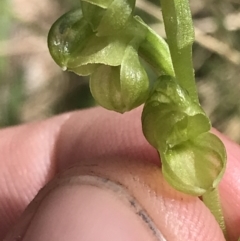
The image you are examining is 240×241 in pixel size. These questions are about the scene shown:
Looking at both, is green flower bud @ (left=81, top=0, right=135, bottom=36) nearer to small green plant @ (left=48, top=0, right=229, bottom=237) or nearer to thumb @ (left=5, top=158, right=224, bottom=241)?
small green plant @ (left=48, top=0, right=229, bottom=237)

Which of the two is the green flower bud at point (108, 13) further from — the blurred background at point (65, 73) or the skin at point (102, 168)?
the blurred background at point (65, 73)

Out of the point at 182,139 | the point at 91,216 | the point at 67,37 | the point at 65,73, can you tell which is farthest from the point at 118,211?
the point at 65,73

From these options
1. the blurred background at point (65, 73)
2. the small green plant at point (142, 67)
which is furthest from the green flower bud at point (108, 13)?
the blurred background at point (65, 73)

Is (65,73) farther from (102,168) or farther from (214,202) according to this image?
(214,202)

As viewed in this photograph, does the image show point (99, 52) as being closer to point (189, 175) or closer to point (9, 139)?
point (189, 175)

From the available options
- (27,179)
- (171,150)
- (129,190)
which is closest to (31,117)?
(27,179)

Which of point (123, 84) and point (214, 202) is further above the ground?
point (123, 84)

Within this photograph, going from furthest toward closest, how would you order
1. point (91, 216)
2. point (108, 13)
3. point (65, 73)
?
point (65, 73) → point (91, 216) → point (108, 13)
